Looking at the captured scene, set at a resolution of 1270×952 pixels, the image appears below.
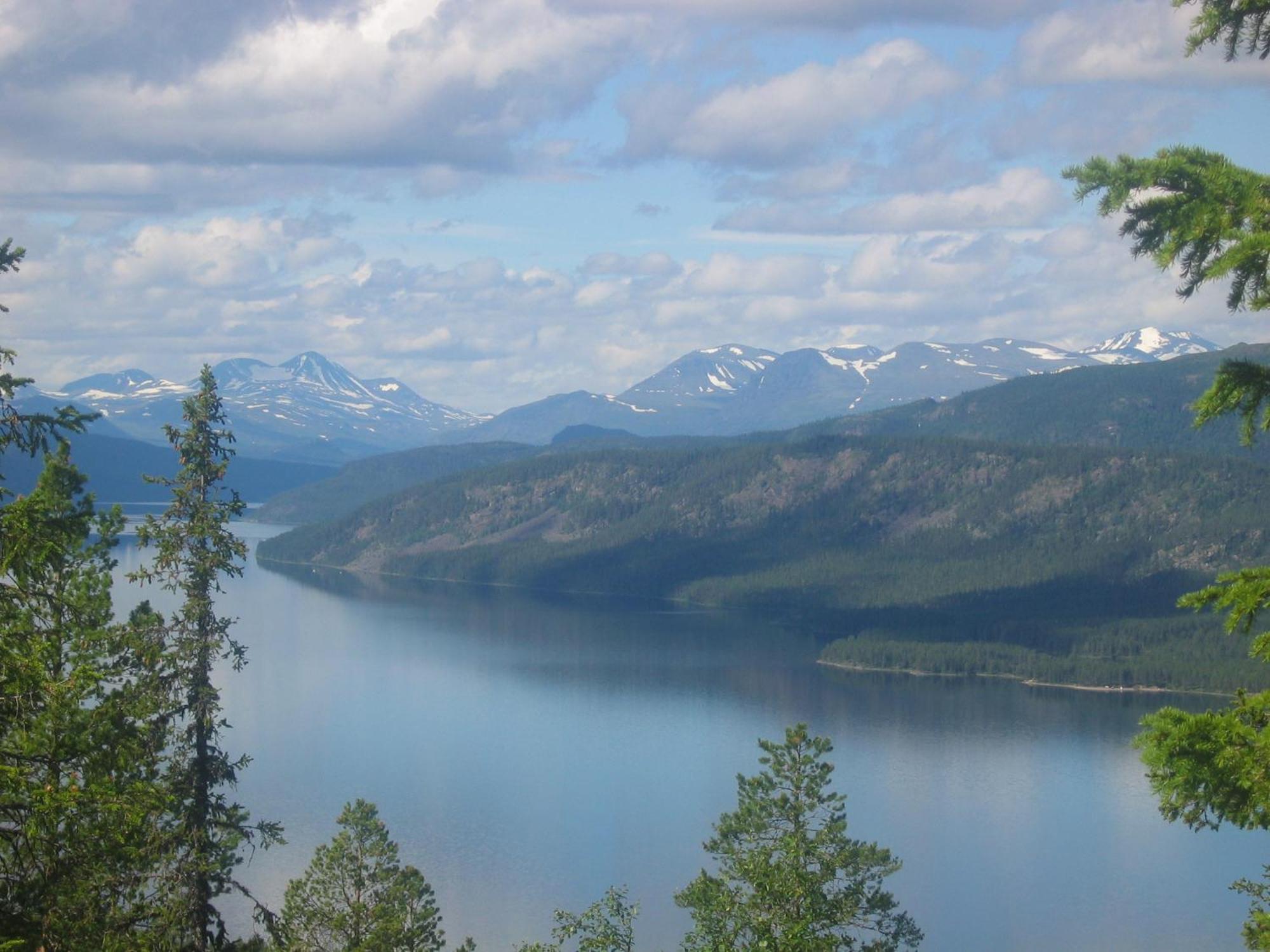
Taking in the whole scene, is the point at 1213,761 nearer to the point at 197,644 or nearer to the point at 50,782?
the point at 50,782

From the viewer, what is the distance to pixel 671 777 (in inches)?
2662

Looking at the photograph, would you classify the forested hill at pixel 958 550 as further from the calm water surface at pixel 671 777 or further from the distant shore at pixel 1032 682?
the calm water surface at pixel 671 777

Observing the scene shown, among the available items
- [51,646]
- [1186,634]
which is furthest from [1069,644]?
[51,646]

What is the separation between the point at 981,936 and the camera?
4600 centimetres

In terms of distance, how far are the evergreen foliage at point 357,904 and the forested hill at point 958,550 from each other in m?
100

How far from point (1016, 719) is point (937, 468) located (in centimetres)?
10881

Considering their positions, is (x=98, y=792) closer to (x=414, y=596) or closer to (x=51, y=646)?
(x=51, y=646)

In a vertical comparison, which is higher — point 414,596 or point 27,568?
point 27,568

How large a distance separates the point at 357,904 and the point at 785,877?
22.6ft

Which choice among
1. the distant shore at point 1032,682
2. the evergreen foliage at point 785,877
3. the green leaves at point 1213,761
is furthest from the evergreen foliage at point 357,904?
the distant shore at point 1032,682

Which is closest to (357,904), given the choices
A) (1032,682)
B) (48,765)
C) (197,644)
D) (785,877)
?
(197,644)

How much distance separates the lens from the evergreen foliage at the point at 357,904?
2058cm

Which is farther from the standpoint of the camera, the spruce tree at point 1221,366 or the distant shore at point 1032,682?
the distant shore at point 1032,682

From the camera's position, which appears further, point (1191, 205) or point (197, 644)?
point (197, 644)
